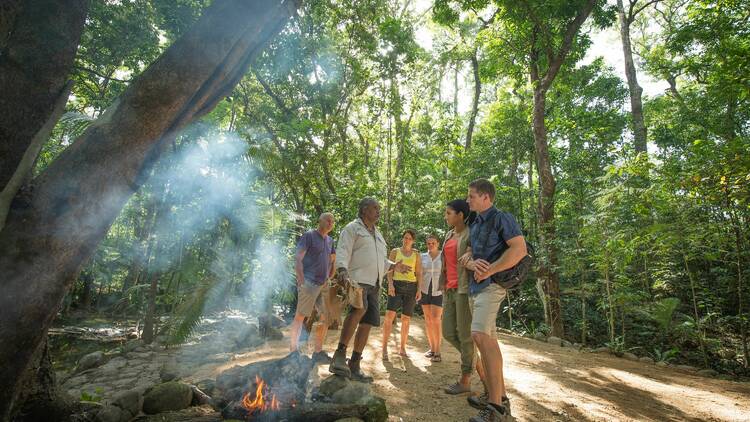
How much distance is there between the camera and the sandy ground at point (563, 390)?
3.70 metres

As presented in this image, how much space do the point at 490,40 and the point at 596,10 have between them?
2.58 meters

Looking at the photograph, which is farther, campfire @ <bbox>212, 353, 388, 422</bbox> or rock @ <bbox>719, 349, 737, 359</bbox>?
rock @ <bbox>719, 349, 737, 359</bbox>

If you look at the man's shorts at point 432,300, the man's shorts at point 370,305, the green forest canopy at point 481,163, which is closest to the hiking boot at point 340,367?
the man's shorts at point 370,305

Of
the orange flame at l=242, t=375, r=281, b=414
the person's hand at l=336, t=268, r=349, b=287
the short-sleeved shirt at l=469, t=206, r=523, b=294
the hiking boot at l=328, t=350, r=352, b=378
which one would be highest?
the short-sleeved shirt at l=469, t=206, r=523, b=294

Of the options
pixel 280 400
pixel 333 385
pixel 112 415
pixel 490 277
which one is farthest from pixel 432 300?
pixel 112 415

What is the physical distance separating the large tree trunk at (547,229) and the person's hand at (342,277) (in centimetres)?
670

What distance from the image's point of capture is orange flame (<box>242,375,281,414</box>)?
303cm

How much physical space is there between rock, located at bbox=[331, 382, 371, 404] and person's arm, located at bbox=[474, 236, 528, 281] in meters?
1.52

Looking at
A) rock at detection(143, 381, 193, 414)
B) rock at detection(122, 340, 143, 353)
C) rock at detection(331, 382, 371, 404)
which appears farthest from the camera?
rock at detection(122, 340, 143, 353)

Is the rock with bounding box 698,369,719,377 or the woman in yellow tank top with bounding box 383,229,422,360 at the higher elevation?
the woman in yellow tank top with bounding box 383,229,422,360

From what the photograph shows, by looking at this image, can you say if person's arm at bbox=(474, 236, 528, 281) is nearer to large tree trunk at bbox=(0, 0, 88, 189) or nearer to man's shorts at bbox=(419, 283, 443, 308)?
man's shorts at bbox=(419, 283, 443, 308)

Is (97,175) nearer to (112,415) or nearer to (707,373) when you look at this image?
(112,415)

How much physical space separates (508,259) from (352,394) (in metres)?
1.90

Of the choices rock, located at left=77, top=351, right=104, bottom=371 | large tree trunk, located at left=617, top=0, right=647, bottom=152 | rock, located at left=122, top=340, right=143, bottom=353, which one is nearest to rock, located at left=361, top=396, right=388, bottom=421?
rock, located at left=77, top=351, right=104, bottom=371
